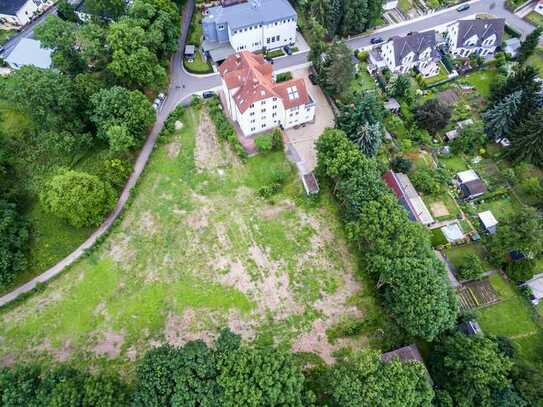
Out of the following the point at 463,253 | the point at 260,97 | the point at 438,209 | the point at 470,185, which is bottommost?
the point at 463,253

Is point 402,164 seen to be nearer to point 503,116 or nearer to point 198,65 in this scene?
point 503,116

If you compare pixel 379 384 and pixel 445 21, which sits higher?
pixel 445 21

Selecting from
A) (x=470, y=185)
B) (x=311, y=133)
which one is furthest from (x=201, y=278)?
(x=470, y=185)

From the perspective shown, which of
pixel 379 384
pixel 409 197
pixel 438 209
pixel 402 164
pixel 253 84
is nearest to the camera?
pixel 379 384

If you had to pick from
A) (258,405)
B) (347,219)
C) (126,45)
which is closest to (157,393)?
(258,405)

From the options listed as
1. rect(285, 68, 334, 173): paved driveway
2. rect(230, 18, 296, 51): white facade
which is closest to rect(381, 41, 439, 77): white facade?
rect(285, 68, 334, 173): paved driveway

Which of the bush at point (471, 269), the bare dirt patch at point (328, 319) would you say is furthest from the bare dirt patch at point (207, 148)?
the bush at point (471, 269)
